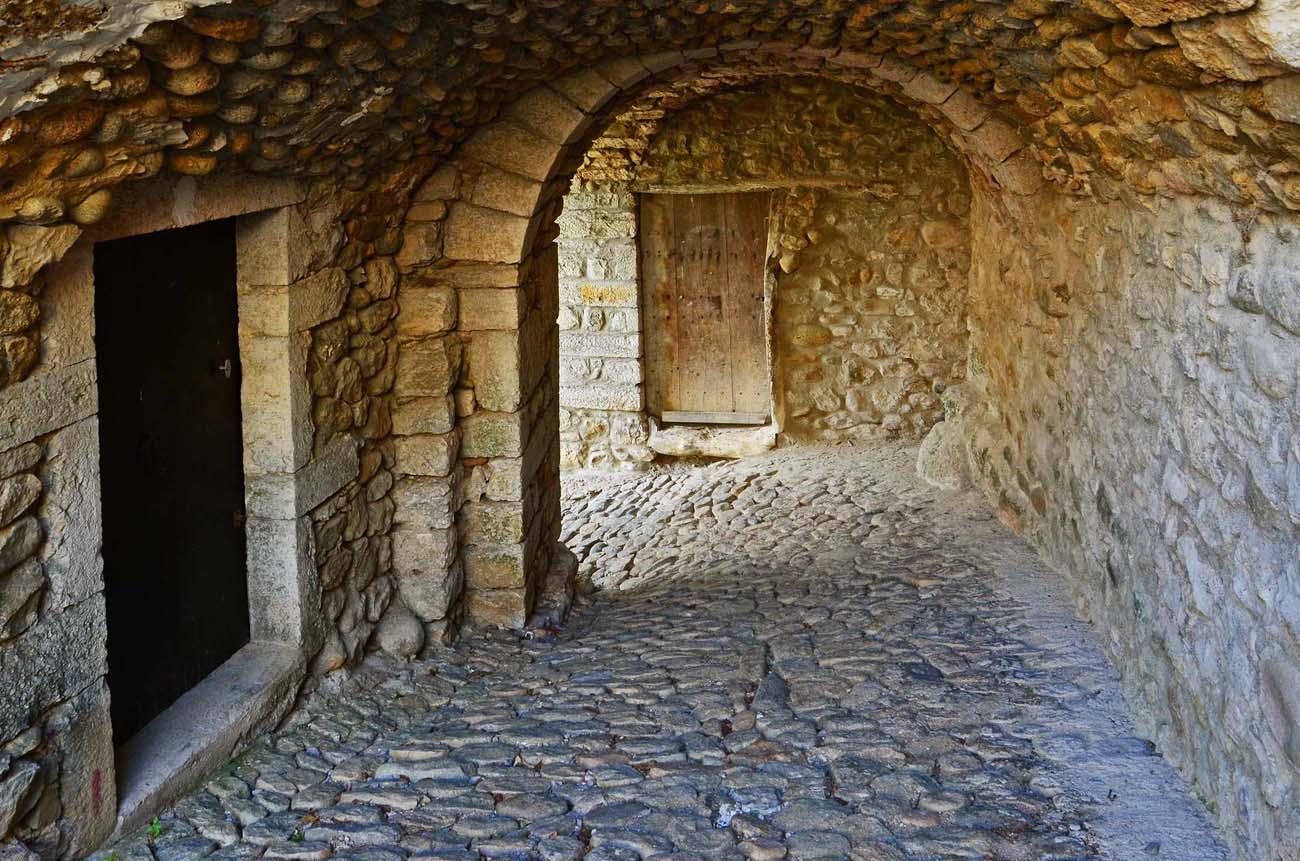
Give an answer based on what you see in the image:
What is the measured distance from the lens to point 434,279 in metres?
5.66

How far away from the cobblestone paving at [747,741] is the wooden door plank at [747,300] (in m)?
3.68

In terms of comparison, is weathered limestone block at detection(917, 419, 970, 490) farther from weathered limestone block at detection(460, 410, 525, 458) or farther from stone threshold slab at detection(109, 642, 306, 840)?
stone threshold slab at detection(109, 642, 306, 840)

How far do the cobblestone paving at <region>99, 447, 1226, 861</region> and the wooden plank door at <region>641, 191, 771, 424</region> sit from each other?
3721mm

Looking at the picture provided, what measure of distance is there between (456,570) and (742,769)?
6.48ft

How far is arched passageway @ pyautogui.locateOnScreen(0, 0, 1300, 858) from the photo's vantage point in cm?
322

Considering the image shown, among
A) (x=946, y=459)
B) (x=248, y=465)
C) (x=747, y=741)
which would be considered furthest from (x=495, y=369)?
(x=946, y=459)

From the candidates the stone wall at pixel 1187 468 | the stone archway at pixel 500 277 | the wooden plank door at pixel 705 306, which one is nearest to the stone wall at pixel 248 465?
the stone archway at pixel 500 277

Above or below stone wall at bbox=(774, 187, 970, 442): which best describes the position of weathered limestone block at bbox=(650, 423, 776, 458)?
below

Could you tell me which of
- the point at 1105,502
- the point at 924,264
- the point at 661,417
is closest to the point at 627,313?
the point at 661,417

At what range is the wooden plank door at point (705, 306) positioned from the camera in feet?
33.5

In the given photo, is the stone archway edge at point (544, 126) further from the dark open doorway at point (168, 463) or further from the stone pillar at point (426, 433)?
the dark open doorway at point (168, 463)

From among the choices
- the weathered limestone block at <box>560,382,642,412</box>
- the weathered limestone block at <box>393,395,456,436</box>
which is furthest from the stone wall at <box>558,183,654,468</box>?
the weathered limestone block at <box>393,395,456,436</box>

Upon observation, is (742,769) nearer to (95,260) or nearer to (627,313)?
(95,260)

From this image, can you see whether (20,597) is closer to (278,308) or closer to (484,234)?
(278,308)
